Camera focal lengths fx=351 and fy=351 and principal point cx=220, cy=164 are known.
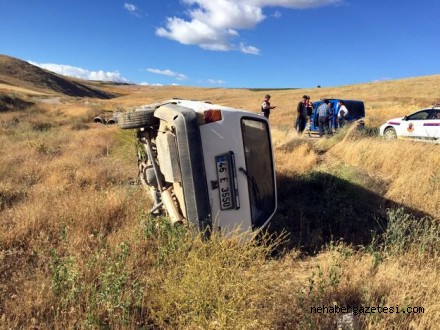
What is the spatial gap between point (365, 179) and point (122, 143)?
7188 mm

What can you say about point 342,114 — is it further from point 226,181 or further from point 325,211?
point 226,181

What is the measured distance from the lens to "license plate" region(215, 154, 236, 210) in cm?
396

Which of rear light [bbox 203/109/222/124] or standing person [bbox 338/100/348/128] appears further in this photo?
standing person [bbox 338/100/348/128]

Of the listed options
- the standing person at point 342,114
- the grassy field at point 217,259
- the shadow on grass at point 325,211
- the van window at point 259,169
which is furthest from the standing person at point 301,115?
the van window at point 259,169

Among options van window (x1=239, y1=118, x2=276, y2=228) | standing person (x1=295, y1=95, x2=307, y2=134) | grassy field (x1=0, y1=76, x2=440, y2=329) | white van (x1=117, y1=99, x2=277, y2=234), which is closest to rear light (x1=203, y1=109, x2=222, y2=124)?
white van (x1=117, y1=99, x2=277, y2=234)

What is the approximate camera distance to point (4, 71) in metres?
86.4

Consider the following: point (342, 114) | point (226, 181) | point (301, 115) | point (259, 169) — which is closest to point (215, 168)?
point (226, 181)

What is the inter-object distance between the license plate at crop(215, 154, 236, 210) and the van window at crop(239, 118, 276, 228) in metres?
0.17

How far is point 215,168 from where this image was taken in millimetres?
3939

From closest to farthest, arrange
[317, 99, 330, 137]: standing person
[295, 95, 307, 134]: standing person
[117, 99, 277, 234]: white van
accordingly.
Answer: [117, 99, 277, 234]: white van
[317, 99, 330, 137]: standing person
[295, 95, 307, 134]: standing person

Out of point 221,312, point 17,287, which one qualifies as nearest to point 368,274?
point 221,312

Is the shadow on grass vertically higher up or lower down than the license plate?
lower down

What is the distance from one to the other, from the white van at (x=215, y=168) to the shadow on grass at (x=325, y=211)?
2.31 ft

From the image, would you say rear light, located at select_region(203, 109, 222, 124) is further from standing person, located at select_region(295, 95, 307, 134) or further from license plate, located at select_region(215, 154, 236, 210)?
standing person, located at select_region(295, 95, 307, 134)
